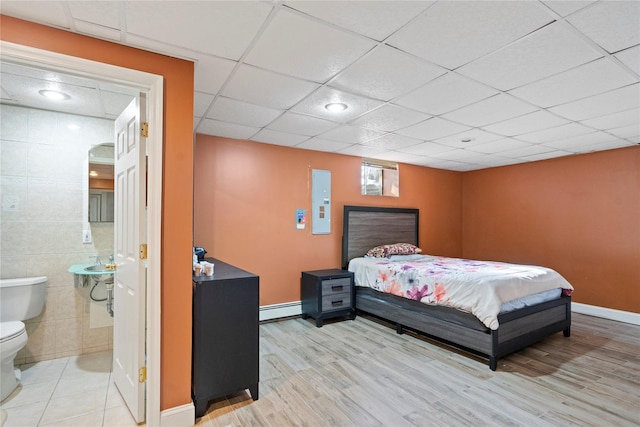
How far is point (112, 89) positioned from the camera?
7.98ft

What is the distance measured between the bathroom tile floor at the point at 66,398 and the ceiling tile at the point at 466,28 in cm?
294

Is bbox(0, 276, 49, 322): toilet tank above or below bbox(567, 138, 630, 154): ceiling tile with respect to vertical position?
below

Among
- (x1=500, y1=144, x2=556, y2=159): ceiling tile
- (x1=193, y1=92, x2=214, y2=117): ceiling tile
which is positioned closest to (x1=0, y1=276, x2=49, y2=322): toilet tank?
(x1=193, y1=92, x2=214, y2=117): ceiling tile

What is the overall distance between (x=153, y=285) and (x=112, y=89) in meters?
1.61

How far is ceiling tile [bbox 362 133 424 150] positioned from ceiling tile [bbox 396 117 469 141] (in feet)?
0.46

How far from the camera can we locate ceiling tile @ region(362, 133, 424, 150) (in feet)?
12.6

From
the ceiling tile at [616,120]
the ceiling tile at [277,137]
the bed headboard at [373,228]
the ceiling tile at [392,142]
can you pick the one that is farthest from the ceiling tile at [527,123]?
the ceiling tile at [277,137]

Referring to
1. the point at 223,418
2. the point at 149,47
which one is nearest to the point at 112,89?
the point at 149,47

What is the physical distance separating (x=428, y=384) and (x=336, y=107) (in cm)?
250

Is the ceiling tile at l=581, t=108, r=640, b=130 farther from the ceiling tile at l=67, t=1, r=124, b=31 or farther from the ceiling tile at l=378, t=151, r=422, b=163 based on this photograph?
the ceiling tile at l=67, t=1, r=124, b=31

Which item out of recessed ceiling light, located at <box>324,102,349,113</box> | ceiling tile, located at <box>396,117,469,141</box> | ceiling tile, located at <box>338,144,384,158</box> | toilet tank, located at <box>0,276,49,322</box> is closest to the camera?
toilet tank, located at <box>0,276,49,322</box>

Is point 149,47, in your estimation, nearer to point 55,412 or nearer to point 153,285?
point 153,285

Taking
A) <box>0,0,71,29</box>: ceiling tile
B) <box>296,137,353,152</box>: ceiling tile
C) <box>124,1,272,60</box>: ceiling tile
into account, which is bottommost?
<box>296,137,353,152</box>: ceiling tile

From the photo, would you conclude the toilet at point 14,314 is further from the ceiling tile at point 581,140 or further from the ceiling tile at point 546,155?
the ceiling tile at point 546,155
